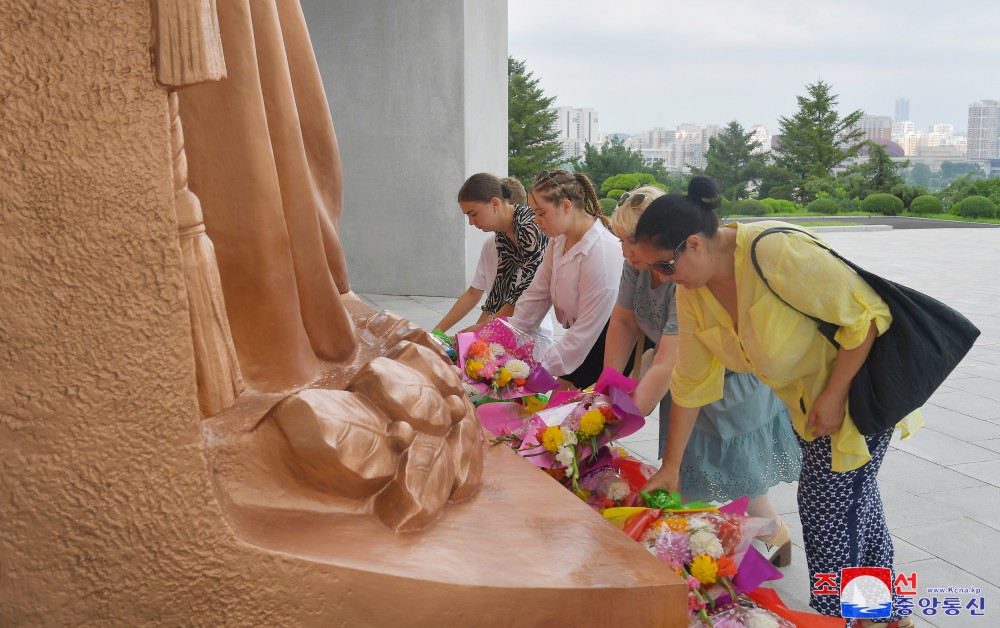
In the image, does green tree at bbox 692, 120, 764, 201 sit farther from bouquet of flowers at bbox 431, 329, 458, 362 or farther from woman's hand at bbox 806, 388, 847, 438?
woman's hand at bbox 806, 388, 847, 438

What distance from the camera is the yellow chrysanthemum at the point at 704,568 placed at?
5.93ft

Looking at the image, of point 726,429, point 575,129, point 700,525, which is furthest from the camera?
point 575,129

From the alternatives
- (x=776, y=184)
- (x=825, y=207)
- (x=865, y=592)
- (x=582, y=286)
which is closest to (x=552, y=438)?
(x=865, y=592)

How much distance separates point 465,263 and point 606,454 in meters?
6.38

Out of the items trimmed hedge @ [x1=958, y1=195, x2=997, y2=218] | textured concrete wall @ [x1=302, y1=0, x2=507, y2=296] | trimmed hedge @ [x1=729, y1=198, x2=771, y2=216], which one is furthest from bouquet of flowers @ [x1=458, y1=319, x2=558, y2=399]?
trimmed hedge @ [x1=958, y1=195, x2=997, y2=218]

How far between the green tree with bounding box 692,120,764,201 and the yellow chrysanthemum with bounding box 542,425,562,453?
88.7 feet

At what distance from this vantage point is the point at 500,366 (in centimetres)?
294

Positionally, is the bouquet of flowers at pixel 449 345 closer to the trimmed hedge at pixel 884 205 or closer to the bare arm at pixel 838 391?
the bare arm at pixel 838 391

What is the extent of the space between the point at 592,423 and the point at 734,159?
28.4 meters

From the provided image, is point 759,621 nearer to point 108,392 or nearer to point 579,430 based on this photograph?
point 579,430

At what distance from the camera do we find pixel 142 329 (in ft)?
3.84

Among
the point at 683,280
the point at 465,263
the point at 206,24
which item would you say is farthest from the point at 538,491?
the point at 465,263

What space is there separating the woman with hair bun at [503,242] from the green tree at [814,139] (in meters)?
26.3

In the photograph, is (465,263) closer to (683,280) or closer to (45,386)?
(683,280)
